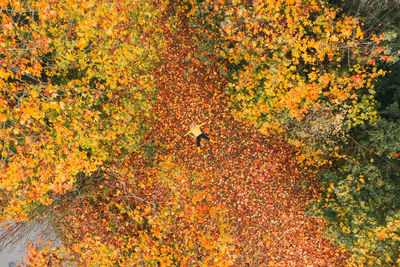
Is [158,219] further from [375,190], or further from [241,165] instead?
[375,190]

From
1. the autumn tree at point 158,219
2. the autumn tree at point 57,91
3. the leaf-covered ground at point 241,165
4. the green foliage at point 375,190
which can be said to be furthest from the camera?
the leaf-covered ground at point 241,165

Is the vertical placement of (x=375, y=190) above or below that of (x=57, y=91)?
below

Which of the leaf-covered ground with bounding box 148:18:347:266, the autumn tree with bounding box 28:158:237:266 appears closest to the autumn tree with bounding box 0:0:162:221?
the autumn tree with bounding box 28:158:237:266

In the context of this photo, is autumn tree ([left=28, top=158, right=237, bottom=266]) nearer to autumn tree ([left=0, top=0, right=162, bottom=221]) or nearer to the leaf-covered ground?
the leaf-covered ground

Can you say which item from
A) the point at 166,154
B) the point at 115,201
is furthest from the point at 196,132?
the point at 115,201

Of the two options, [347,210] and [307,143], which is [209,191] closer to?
[307,143]

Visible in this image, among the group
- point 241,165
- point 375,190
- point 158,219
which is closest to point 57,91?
point 158,219

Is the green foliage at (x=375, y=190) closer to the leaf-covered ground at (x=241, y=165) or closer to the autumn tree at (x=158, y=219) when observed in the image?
the leaf-covered ground at (x=241, y=165)

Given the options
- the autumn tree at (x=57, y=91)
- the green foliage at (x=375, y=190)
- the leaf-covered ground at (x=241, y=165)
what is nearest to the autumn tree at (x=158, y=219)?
the leaf-covered ground at (x=241, y=165)

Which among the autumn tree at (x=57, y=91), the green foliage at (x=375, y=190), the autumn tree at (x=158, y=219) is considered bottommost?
the autumn tree at (x=158, y=219)
